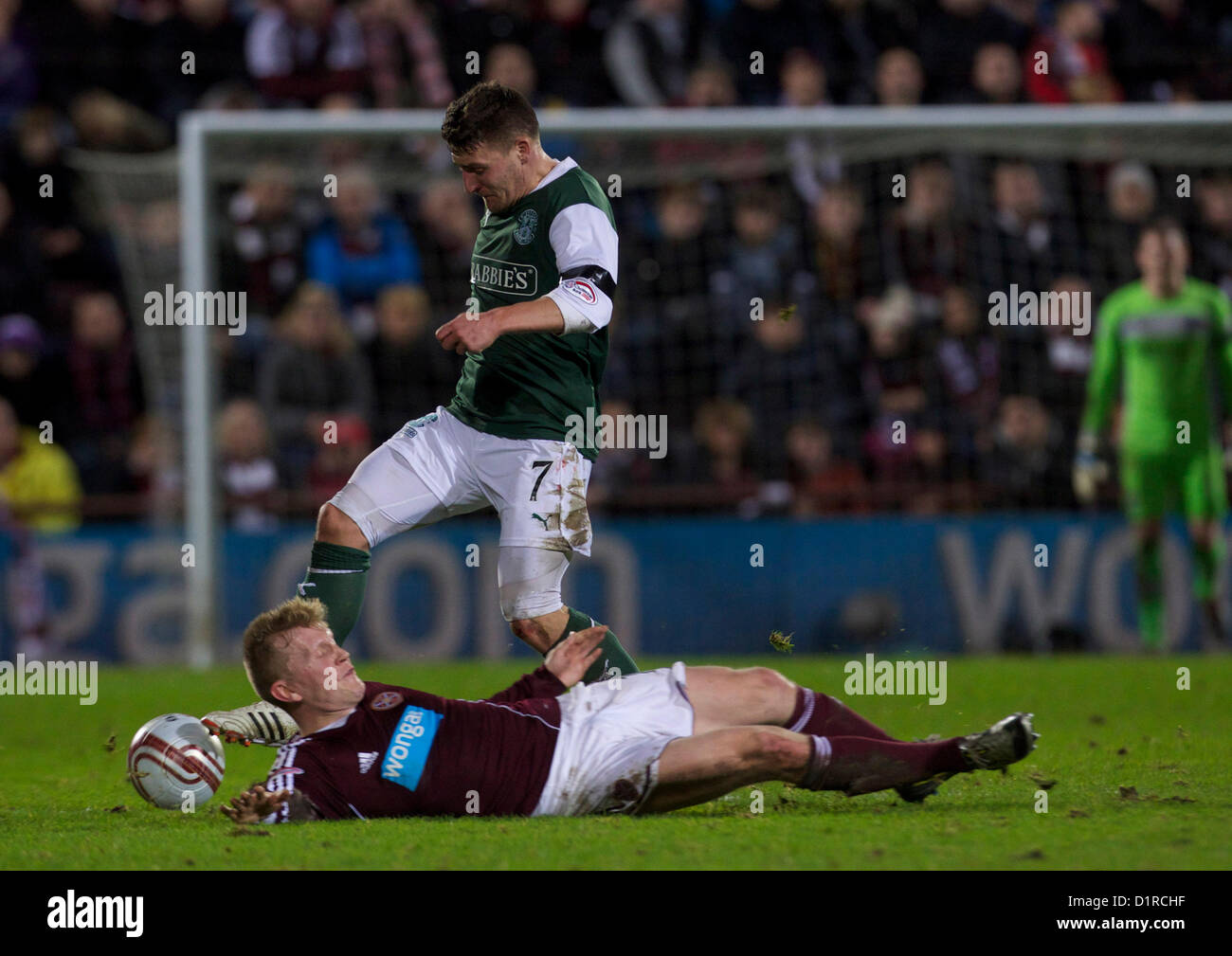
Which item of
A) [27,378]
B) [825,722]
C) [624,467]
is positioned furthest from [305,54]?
[825,722]

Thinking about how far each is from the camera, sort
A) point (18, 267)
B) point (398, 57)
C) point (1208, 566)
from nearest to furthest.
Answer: point (1208, 566) → point (18, 267) → point (398, 57)

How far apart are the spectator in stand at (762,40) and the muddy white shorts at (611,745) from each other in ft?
33.4

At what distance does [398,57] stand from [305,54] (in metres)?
0.81

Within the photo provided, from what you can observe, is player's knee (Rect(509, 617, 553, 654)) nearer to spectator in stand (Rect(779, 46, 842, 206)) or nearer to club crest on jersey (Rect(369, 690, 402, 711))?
club crest on jersey (Rect(369, 690, 402, 711))

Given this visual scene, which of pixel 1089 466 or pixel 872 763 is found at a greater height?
pixel 1089 466

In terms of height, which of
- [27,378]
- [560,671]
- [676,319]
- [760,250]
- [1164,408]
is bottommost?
[560,671]

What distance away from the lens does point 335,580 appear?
6277 millimetres

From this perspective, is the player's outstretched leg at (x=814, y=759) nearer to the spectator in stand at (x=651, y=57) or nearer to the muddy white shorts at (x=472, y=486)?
the muddy white shorts at (x=472, y=486)

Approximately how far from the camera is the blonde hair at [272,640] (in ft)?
17.4

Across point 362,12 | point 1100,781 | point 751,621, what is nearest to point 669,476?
point 751,621

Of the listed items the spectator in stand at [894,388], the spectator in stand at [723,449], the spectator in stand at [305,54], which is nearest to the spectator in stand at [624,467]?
the spectator in stand at [723,449]

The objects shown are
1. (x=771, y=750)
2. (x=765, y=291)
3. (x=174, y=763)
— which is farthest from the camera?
(x=765, y=291)

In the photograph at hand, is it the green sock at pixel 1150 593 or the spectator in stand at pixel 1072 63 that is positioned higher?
the spectator in stand at pixel 1072 63

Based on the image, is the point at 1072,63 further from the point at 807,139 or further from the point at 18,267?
the point at 18,267
